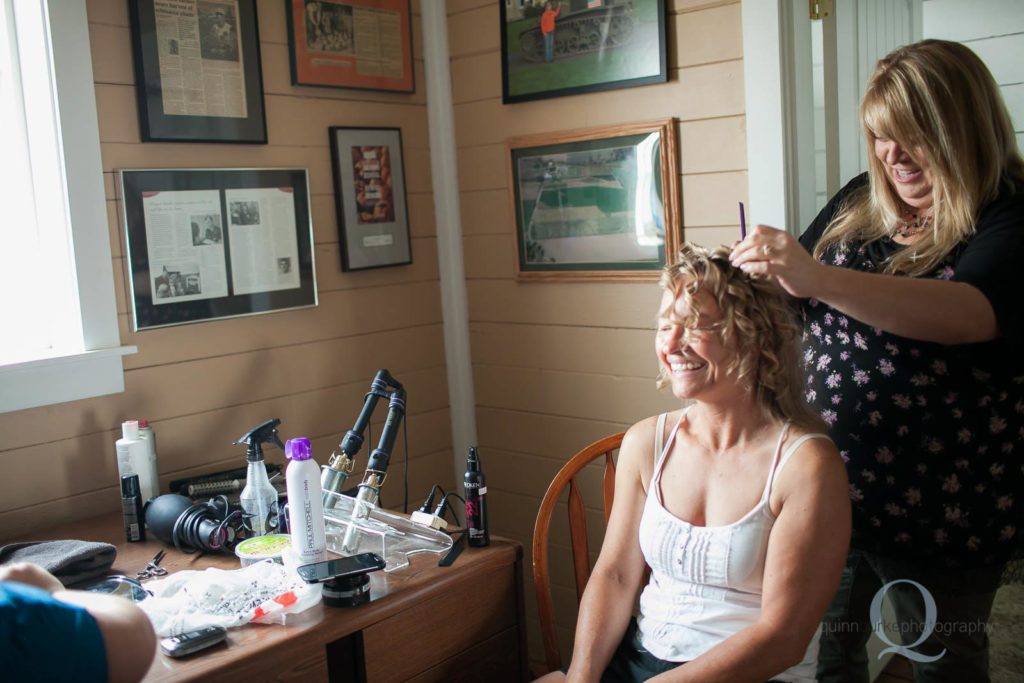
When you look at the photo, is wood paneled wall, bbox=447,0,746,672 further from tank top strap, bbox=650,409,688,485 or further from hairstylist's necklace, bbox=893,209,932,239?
tank top strap, bbox=650,409,688,485

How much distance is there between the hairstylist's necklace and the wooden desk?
942 millimetres

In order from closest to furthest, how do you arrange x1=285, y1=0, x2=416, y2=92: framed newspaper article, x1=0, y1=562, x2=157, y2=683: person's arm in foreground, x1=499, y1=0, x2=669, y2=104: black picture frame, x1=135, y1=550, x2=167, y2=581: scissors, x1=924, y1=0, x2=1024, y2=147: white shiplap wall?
1. x1=0, y1=562, x2=157, y2=683: person's arm in foreground
2. x1=135, y1=550, x2=167, y2=581: scissors
3. x1=499, y1=0, x2=669, y2=104: black picture frame
4. x1=285, y1=0, x2=416, y2=92: framed newspaper article
5. x1=924, y1=0, x2=1024, y2=147: white shiplap wall

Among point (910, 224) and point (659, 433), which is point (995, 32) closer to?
point (910, 224)

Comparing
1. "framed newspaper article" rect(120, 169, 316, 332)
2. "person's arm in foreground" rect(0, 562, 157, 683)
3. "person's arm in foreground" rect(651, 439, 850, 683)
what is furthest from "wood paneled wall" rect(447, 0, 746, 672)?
"person's arm in foreground" rect(0, 562, 157, 683)

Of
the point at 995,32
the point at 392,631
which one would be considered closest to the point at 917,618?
the point at 392,631

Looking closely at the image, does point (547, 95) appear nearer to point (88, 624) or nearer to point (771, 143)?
point (771, 143)

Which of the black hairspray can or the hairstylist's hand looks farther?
the black hairspray can

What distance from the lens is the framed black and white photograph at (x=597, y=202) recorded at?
92.8 inches

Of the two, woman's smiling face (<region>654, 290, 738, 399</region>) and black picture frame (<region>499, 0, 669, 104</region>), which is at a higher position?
black picture frame (<region>499, 0, 669, 104</region>)

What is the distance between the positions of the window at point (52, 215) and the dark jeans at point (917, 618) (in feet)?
5.27

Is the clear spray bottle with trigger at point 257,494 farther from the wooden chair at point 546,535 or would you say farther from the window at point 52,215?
the wooden chair at point 546,535

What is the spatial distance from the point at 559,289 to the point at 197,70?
1086mm

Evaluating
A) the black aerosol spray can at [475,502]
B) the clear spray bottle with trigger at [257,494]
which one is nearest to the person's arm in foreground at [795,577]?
the black aerosol spray can at [475,502]

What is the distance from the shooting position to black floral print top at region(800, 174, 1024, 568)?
4.98ft
